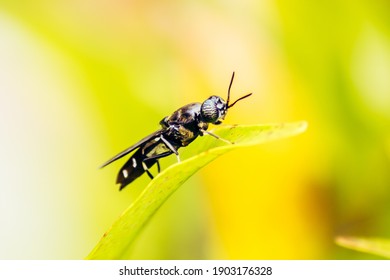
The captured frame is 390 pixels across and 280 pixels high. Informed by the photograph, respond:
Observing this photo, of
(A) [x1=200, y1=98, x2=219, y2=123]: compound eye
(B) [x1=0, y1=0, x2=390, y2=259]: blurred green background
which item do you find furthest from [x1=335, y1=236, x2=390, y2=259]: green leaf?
(A) [x1=200, y1=98, x2=219, y2=123]: compound eye

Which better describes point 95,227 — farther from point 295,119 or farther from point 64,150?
point 295,119

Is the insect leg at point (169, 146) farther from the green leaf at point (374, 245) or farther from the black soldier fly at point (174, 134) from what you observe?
the green leaf at point (374, 245)

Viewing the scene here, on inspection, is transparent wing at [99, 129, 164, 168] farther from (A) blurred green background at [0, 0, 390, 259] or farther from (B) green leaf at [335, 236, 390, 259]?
(B) green leaf at [335, 236, 390, 259]

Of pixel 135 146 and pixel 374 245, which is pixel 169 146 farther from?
pixel 374 245

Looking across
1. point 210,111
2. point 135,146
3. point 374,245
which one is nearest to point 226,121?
point 210,111

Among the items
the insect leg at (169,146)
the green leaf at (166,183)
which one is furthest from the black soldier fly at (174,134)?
the green leaf at (166,183)
